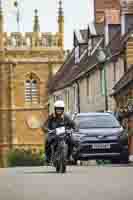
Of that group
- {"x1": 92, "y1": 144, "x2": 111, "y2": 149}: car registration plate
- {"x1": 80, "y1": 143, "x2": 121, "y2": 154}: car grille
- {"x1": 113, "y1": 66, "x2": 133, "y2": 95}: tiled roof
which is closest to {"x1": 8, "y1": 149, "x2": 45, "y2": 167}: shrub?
{"x1": 113, "y1": 66, "x2": 133, "y2": 95}: tiled roof

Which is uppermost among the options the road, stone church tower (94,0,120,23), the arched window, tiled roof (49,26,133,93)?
stone church tower (94,0,120,23)

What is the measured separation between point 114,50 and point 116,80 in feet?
5.40

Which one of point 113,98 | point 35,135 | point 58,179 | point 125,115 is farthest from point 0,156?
point 58,179

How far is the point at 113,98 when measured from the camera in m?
50.8

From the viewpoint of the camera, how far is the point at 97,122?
94.9 ft

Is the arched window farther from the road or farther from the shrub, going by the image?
the road

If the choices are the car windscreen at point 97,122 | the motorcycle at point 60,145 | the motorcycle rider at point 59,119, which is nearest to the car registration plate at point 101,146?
the car windscreen at point 97,122

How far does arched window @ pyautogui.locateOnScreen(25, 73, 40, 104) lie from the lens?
100062 millimetres

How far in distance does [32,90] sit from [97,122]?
237 feet

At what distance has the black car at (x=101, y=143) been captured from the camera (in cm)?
2759

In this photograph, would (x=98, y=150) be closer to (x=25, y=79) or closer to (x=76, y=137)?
(x=76, y=137)

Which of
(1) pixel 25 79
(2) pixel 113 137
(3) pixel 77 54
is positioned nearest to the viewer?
(2) pixel 113 137

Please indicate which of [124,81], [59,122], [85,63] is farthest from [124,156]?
[85,63]

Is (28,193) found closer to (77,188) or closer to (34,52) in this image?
(77,188)
